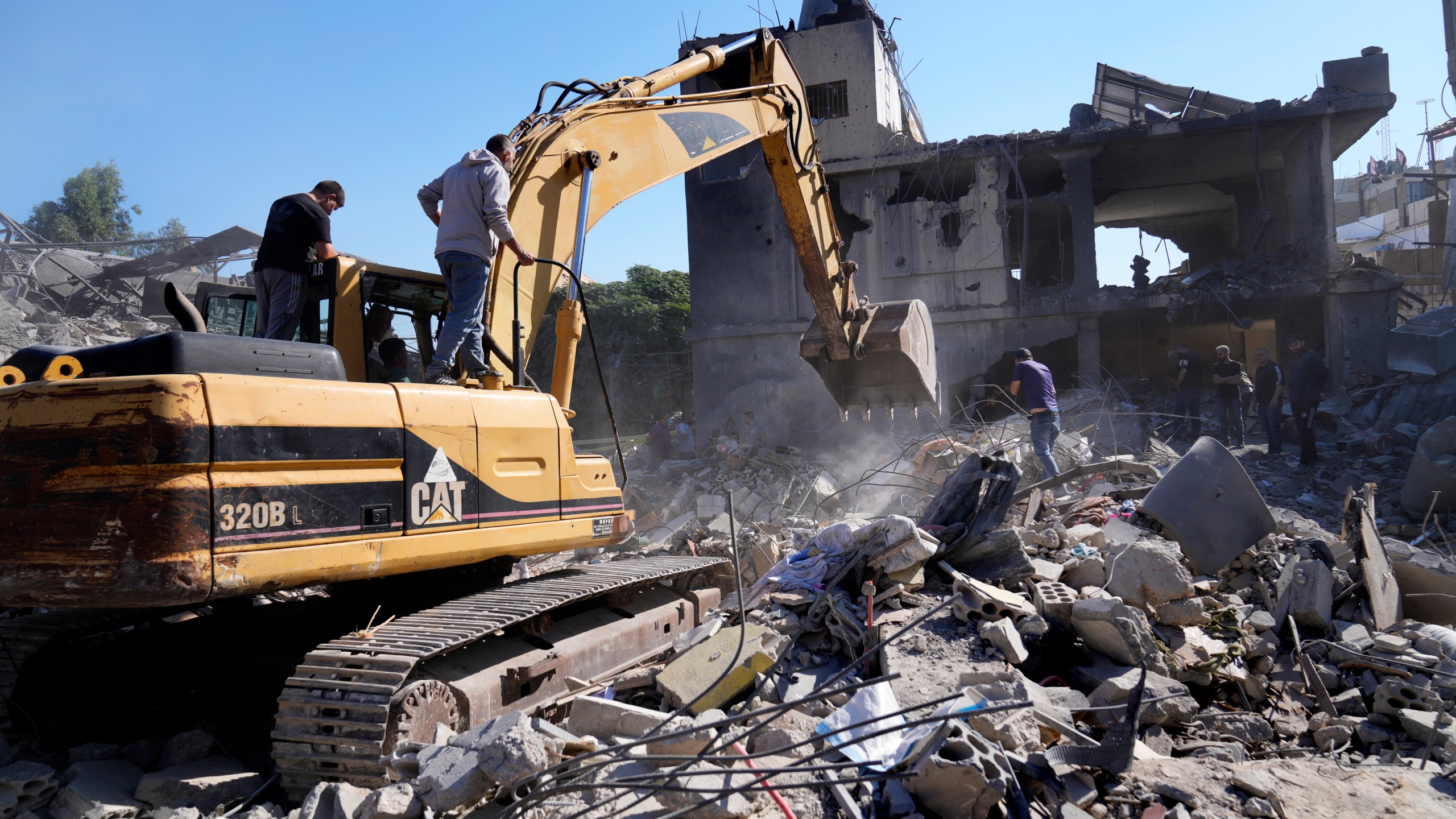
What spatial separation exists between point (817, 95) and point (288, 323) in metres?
13.3

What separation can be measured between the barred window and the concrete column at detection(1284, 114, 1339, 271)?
7948 millimetres

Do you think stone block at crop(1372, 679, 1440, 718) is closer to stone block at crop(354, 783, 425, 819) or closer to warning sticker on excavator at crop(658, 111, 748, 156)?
stone block at crop(354, 783, 425, 819)

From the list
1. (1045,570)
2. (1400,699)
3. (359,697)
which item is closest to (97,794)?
(359,697)

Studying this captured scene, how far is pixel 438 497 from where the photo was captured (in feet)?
11.6

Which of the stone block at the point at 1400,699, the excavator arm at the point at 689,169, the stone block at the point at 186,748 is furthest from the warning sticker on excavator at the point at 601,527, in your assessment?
the stone block at the point at 1400,699

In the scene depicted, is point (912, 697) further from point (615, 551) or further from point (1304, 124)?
point (1304, 124)

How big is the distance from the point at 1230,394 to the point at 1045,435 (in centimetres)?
483

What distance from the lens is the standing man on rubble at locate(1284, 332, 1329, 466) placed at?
996 cm

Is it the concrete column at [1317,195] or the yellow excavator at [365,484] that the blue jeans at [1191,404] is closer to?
the concrete column at [1317,195]

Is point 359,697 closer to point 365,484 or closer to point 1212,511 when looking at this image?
point 365,484

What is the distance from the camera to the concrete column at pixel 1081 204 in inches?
569

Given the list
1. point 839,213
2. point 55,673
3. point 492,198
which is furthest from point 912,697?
point 839,213

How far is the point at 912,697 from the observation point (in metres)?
3.58

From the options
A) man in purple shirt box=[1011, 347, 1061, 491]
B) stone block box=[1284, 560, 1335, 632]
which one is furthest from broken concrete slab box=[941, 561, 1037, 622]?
man in purple shirt box=[1011, 347, 1061, 491]
